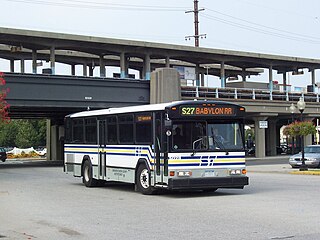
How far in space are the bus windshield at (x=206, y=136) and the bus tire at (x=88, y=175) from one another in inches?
234

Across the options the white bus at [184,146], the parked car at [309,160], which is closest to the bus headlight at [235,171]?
the white bus at [184,146]

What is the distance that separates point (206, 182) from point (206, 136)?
1.37m

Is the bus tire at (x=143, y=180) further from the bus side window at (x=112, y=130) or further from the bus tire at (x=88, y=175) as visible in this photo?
the bus tire at (x=88, y=175)

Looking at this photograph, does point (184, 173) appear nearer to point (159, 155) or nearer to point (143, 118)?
point (159, 155)

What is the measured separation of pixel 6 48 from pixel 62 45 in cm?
914

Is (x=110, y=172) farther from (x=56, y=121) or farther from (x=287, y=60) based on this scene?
(x=287, y=60)

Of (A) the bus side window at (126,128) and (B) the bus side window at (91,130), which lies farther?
(B) the bus side window at (91,130)

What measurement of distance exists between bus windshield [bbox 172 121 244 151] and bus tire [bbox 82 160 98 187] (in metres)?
5.96

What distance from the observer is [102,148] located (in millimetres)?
22031

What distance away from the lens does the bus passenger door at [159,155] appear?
18062 millimetres

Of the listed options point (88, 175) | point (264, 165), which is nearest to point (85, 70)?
point (264, 165)

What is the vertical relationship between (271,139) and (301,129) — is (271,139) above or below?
below

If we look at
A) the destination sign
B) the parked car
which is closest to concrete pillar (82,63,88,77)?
the parked car

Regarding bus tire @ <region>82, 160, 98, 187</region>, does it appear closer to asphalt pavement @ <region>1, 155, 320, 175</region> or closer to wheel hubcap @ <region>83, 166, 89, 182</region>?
wheel hubcap @ <region>83, 166, 89, 182</region>
